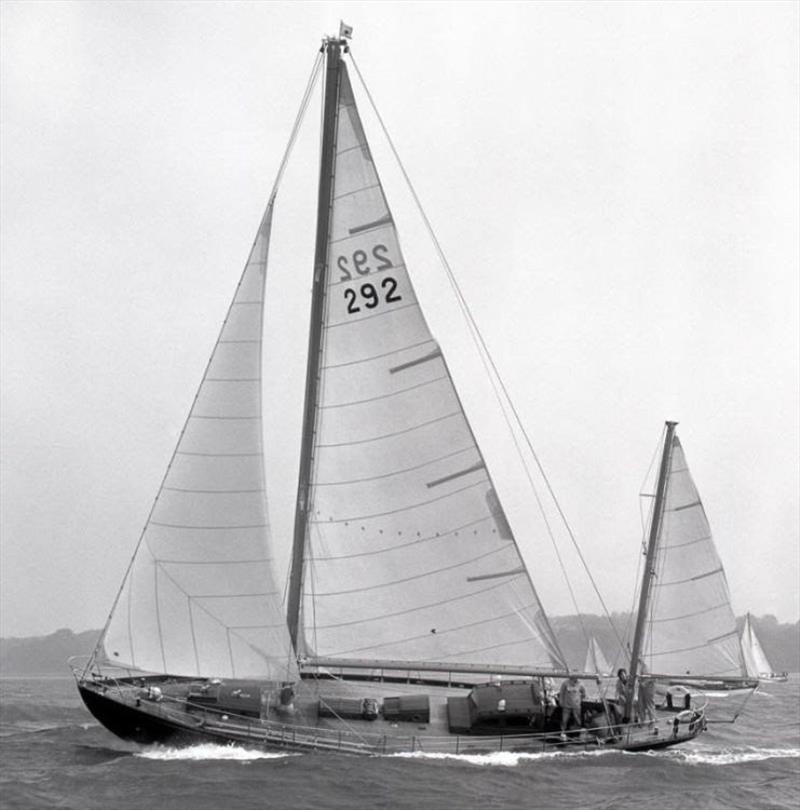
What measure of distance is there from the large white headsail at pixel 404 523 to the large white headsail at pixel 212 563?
211 centimetres

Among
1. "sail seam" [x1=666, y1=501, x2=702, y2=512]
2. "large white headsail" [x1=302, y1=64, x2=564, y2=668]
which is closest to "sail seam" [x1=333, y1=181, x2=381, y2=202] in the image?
"large white headsail" [x1=302, y1=64, x2=564, y2=668]

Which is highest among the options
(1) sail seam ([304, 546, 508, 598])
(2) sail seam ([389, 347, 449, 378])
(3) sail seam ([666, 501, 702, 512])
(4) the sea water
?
(2) sail seam ([389, 347, 449, 378])

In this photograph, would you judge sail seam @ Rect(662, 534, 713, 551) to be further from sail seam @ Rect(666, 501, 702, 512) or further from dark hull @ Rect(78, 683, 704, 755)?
dark hull @ Rect(78, 683, 704, 755)

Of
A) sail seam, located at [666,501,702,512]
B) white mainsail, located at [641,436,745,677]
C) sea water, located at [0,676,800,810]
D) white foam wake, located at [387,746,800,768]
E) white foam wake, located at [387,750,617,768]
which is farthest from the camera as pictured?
sail seam, located at [666,501,702,512]

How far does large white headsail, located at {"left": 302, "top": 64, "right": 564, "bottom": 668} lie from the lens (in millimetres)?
25266

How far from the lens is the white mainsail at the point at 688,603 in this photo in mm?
32281

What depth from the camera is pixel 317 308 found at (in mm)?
26000

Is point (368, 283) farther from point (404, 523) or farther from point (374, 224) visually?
point (404, 523)

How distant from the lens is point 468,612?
83.1ft

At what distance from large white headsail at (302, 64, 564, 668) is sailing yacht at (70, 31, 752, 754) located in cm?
4

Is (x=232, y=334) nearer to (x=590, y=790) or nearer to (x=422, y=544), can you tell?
(x=422, y=544)

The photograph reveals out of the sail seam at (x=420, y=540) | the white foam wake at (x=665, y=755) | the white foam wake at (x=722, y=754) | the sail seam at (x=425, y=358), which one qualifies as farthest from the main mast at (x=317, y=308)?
the white foam wake at (x=722, y=754)

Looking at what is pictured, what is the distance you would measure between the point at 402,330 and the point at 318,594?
7289 millimetres

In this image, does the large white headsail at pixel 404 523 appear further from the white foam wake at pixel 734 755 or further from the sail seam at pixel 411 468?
the white foam wake at pixel 734 755
